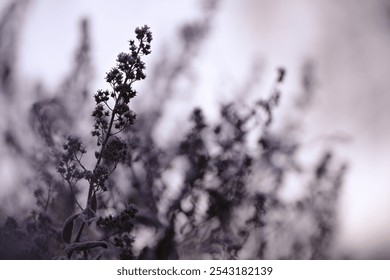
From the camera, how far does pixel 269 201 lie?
5.83 meters

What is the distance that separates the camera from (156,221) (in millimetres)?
5367

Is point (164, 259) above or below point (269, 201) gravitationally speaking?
below

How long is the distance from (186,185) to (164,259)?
964 mm

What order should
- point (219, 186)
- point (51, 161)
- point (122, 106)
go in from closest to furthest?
point (122, 106), point (51, 161), point (219, 186)

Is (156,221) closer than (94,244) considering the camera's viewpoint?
No

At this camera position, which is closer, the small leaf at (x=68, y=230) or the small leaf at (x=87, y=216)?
the small leaf at (x=87, y=216)

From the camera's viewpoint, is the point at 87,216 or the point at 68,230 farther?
the point at 68,230

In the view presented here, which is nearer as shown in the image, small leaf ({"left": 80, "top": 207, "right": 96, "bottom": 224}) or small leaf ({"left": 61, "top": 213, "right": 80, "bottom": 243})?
A: small leaf ({"left": 80, "top": 207, "right": 96, "bottom": 224})
